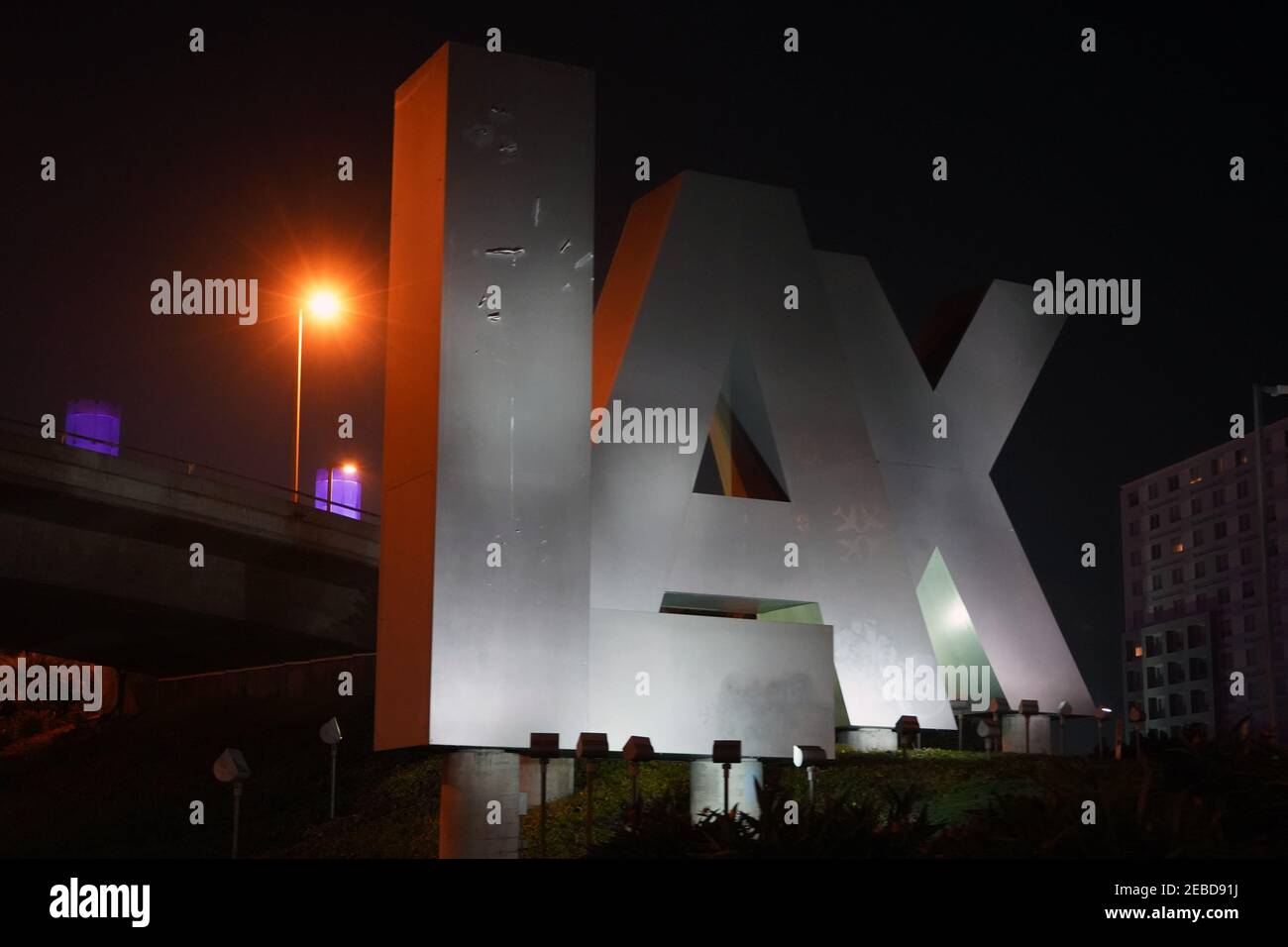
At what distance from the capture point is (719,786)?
19.4 metres

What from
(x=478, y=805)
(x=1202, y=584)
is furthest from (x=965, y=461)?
(x=1202, y=584)

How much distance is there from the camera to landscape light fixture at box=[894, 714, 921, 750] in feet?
78.4

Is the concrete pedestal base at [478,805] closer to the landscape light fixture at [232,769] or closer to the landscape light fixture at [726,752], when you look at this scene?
the landscape light fixture at [726,752]

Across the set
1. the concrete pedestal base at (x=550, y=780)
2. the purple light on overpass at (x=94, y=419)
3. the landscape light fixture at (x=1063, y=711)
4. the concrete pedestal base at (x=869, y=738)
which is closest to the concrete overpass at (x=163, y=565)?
the purple light on overpass at (x=94, y=419)

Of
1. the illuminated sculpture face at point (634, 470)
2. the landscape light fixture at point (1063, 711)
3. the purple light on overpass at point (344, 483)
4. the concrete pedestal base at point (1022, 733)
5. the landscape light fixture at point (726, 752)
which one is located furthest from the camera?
the purple light on overpass at point (344, 483)

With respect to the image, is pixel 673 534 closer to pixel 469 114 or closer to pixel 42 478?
pixel 469 114

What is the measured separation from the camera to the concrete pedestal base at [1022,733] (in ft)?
88.8

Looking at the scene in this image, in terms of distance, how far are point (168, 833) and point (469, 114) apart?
16612 millimetres

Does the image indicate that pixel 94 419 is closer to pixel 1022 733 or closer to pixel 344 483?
pixel 344 483

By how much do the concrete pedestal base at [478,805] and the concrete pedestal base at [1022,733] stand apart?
12.7 metres

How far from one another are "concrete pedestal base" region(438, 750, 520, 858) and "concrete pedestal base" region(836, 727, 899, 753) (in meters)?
8.82

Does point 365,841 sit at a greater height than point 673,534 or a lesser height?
lesser
